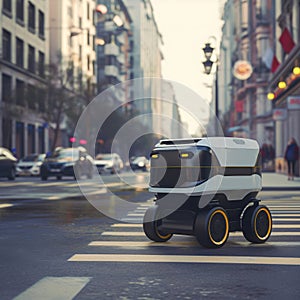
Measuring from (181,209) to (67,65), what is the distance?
46893 mm

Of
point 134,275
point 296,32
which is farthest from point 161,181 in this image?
point 296,32

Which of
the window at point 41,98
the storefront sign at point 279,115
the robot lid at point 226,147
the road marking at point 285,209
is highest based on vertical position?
the window at point 41,98

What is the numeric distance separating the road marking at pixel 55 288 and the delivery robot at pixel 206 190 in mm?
2385

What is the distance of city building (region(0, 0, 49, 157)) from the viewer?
4575 cm

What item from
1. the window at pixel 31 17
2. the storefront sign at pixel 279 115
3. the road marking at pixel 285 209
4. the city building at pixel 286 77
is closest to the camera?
the road marking at pixel 285 209

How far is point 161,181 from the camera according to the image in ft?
29.0

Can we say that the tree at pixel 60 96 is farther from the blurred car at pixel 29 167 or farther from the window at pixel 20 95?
the blurred car at pixel 29 167

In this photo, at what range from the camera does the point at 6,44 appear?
47.4 meters

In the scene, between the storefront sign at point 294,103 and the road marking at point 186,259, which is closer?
the road marking at point 186,259

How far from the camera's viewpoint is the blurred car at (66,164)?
108 ft

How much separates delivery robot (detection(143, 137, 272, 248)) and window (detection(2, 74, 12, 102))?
37073 millimetres

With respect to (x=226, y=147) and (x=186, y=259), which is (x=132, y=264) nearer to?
(x=186, y=259)

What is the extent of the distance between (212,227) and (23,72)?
4323cm

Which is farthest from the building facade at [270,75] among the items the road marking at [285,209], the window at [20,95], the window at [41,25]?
the window at [41,25]
